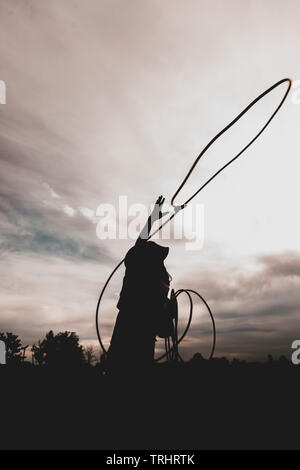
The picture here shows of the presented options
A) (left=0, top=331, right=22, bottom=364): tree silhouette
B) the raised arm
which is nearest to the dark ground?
the raised arm

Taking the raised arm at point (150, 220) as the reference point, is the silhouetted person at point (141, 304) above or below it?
below

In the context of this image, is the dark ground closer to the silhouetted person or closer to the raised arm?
the silhouetted person

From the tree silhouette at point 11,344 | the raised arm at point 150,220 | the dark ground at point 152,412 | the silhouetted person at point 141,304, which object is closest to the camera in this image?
the dark ground at point 152,412

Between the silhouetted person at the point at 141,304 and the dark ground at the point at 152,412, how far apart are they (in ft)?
1.08

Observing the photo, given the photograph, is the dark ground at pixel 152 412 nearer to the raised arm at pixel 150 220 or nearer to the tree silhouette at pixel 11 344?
the raised arm at pixel 150 220

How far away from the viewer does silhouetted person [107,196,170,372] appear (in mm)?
5074

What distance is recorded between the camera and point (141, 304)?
534 cm

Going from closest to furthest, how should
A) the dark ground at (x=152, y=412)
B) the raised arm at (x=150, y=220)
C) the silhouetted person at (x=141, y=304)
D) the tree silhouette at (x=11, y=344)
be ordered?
the dark ground at (x=152, y=412)
the silhouetted person at (x=141, y=304)
the raised arm at (x=150, y=220)
the tree silhouette at (x=11, y=344)

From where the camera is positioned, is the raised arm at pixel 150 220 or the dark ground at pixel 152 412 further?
the raised arm at pixel 150 220

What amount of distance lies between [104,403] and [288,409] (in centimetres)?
269

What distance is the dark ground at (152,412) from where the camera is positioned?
399cm

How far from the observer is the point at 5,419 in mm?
4316

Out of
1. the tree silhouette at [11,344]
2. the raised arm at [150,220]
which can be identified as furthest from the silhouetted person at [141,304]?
the tree silhouette at [11,344]

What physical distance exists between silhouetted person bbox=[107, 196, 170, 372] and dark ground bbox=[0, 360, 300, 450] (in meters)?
0.33
